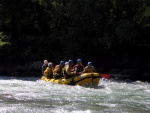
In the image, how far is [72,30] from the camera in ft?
76.8

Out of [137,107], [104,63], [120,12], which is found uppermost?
[120,12]

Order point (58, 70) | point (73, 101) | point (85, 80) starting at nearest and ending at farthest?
1. point (73, 101)
2. point (85, 80)
3. point (58, 70)

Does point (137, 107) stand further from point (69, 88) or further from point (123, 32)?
point (123, 32)

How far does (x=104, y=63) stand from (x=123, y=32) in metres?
3.82

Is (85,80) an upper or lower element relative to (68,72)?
lower

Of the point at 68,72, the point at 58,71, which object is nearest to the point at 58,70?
the point at 58,71

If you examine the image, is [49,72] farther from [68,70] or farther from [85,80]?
[85,80]

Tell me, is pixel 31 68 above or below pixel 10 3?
below

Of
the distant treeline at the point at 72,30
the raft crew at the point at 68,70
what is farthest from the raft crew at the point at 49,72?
the distant treeline at the point at 72,30

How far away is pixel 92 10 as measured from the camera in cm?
2231

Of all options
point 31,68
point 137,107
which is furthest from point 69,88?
point 31,68

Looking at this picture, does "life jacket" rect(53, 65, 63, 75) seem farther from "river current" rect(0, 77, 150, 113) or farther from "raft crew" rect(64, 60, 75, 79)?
"river current" rect(0, 77, 150, 113)

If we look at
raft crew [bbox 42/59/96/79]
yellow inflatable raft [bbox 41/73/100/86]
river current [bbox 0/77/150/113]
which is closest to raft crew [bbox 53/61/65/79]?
raft crew [bbox 42/59/96/79]

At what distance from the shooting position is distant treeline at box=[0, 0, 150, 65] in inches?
850
